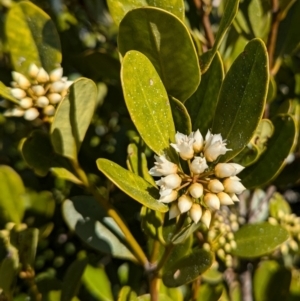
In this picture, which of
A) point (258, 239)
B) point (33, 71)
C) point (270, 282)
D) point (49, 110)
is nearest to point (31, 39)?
point (33, 71)

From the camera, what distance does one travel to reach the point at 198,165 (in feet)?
2.88

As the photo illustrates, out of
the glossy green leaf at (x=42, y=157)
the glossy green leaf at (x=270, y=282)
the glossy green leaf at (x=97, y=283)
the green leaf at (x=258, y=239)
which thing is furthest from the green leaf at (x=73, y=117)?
the glossy green leaf at (x=270, y=282)

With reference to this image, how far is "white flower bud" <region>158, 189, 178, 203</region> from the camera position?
2.79ft

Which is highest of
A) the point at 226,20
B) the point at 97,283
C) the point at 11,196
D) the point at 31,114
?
the point at 226,20

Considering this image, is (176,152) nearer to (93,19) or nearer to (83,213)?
(83,213)

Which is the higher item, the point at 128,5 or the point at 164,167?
the point at 128,5

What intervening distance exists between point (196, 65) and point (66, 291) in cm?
63

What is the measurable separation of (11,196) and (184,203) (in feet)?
2.08

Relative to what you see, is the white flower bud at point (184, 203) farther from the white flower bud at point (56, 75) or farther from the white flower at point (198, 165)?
the white flower bud at point (56, 75)

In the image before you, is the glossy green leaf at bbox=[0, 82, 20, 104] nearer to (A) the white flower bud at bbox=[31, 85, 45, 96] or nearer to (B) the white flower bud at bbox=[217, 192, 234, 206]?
(A) the white flower bud at bbox=[31, 85, 45, 96]

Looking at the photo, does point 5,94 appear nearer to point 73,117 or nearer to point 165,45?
point 73,117

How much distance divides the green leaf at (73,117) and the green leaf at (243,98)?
10.4 inches

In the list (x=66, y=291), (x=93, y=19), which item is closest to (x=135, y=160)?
(x=66, y=291)

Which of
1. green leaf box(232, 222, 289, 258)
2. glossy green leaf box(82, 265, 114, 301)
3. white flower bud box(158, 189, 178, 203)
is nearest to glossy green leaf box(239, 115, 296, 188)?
green leaf box(232, 222, 289, 258)
